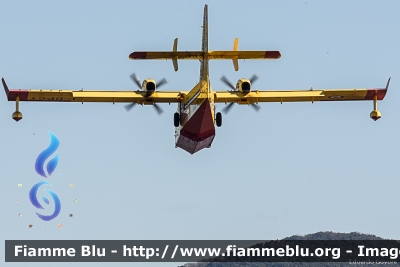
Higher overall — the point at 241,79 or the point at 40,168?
the point at 241,79

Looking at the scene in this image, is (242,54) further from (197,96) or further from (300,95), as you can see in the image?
(300,95)

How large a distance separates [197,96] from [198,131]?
1616mm

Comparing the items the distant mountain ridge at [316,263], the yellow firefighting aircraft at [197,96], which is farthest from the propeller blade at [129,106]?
the distant mountain ridge at [316,263]

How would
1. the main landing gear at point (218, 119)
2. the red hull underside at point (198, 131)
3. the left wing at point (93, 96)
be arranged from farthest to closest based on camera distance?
the left wing at point (93, 96), the main landing gear at point (218, 119), the red hull underside at point (198, 131)

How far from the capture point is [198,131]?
40062mm

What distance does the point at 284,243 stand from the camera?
401 ft

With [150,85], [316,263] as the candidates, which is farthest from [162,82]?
[316,263]

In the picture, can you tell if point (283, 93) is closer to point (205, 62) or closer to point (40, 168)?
point (205, 62)

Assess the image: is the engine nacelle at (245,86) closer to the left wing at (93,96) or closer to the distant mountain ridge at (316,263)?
the left wing at (93,96)

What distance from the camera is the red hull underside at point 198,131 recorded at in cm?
Result: 3859

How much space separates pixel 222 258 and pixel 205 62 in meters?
76.1

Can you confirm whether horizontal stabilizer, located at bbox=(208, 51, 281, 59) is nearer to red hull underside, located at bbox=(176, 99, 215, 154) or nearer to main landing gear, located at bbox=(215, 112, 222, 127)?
main landing gear, located at bbox=(215, 112, 222, 127)

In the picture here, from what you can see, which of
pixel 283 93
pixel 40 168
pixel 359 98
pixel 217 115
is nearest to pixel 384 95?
pixel 359 98

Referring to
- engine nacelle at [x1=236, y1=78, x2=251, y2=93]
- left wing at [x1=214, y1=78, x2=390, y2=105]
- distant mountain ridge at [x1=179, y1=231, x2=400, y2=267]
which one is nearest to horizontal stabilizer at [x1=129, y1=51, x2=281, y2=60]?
engine nacelle at [x1=236, y1=78, x2=251, y2=93]
